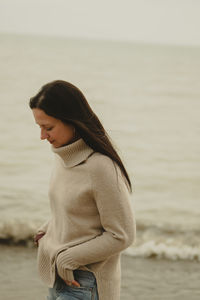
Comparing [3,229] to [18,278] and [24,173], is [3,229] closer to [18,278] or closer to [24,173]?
[18,278]

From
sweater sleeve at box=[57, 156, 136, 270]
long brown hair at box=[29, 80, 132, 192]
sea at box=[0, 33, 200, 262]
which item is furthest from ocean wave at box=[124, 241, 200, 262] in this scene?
long brown hair at box=[29, 80, 132, 192]

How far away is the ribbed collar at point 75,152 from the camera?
2.09 metres

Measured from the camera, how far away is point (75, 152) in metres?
2.10

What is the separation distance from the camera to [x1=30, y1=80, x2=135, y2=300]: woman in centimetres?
202

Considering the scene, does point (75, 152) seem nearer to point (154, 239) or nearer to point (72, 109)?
point (72, 109)

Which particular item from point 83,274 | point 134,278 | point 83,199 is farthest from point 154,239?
point 83,199

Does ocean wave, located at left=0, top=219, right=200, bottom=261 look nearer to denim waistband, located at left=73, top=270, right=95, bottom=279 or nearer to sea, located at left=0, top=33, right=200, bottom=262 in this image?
sea, located at left=0, top=33, right=200, bottom=262

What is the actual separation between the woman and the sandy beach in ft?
8.33

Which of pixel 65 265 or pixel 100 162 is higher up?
pixel 100 162

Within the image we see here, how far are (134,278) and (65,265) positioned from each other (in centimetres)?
320

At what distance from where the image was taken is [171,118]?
21078mm

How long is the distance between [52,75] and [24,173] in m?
24.6

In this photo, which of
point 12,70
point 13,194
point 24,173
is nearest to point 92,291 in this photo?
point 13,194

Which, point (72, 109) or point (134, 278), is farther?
point (134, 278)
